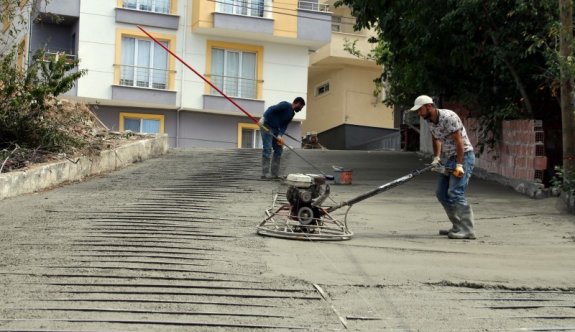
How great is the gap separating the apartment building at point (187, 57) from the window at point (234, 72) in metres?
0.04

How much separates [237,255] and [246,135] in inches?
811

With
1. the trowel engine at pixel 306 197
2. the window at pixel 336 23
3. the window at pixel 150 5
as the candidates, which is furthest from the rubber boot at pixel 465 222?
the window at pixel 336 23

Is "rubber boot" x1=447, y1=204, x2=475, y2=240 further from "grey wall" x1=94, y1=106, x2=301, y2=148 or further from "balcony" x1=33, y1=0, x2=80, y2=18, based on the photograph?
"balcony" x1=33, y1=0, x2=80, y2=18

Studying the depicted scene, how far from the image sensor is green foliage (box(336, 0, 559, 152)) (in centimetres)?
1212

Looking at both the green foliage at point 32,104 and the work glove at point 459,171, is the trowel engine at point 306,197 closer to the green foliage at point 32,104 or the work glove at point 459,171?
the work glove at point 459,171

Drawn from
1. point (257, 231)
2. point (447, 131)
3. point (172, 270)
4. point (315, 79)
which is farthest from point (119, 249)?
point (315, 79)

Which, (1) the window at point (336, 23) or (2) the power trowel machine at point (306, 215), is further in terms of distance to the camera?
(1) the window at point (336, 23)

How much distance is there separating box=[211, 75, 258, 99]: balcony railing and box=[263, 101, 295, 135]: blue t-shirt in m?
13.3

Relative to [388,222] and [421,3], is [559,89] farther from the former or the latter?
[388,222]

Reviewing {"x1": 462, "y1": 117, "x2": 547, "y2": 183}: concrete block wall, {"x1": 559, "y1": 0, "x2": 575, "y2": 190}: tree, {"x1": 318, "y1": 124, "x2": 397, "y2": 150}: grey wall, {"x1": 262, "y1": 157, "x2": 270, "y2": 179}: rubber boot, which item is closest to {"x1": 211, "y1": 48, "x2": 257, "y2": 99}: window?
{"x1": 318, "y1": 124, "x2": 397, "y2": 150}: grey wall

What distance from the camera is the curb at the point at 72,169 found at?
35.9 ft

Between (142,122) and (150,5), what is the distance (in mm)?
4048

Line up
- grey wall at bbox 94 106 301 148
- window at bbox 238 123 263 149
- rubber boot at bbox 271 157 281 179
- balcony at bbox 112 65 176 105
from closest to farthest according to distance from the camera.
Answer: rubber boot at bbox 271 157 281 179, balcony at bbox 112 65 176 105, grey wall at bbox 94 106 301 148, window at bbox 238 123 263 149

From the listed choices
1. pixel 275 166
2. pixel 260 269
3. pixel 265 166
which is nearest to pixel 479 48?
pixel 275 166
